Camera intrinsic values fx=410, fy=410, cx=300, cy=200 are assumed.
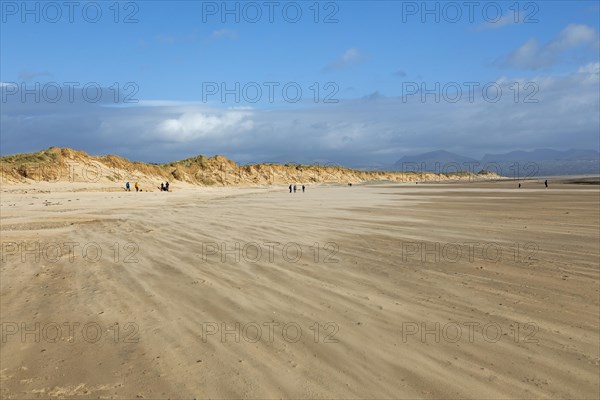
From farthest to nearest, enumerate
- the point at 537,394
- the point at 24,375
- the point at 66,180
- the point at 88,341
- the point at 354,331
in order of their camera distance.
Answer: the point at 66,180 → the point at 354,331 → the point at 88,341 → the point at 24,375 → the point at 537,394

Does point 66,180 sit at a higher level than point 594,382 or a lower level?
higher

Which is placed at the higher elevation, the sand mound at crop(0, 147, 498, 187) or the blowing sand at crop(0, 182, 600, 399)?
the sand mound at crop(0, 147, 498, 187)

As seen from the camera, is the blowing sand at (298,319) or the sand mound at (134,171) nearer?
the blowing sand at (298,319)

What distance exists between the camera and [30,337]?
4672 millimetres

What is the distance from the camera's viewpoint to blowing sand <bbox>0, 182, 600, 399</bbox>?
12.2ft

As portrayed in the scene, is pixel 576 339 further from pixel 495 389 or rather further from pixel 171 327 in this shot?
pixel 171 327

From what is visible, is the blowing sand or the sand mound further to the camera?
the sand mound

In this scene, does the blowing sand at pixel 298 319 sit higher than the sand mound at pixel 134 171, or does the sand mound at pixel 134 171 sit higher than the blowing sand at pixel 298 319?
the sand mound at pixel 134 171

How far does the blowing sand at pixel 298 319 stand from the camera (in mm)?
3732

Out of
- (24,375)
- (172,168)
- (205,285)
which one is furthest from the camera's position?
(172,168)

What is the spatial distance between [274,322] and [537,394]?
2.89m

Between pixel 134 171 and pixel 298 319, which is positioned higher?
pixel 134 171

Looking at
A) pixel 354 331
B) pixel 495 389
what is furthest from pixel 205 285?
pixel 495 389

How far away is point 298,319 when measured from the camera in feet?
17.4
